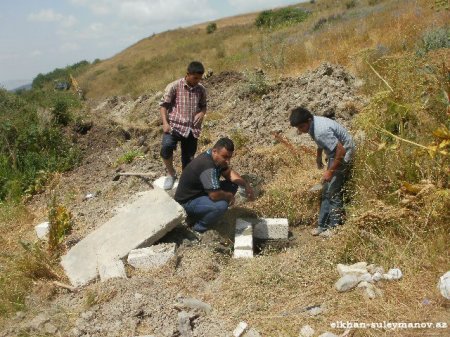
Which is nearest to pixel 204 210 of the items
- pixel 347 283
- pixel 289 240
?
pixel 289 240

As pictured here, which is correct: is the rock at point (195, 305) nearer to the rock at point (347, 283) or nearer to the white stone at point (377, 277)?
the rock at point (347, 283)

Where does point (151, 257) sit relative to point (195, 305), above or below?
above

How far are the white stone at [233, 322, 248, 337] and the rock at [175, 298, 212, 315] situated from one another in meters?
0.35

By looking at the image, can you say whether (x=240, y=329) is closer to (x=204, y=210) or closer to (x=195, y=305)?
(x=195, y=305)

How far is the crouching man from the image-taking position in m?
4.40

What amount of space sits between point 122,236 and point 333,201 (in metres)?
2.37

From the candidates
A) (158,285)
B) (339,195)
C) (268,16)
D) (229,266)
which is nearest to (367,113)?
(339,195)

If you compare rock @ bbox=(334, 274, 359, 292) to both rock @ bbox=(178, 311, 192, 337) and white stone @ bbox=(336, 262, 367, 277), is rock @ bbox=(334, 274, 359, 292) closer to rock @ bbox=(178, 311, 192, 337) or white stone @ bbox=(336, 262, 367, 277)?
white stone @ bbox=(336, 262, 367, 277)

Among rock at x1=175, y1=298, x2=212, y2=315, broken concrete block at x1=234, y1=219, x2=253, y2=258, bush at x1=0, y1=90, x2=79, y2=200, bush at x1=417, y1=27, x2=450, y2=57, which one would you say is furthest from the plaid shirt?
bush at x1=417, y1=27, x2=450, y2=57

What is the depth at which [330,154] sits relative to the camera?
439 centimetres

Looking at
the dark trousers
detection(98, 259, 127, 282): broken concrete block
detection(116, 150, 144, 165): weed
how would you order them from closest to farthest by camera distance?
detection(98, 259, 127, 282): broken concrete block < the dark trousers < detection(116, 150, 144, 165): weed

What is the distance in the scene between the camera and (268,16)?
89.4 ft

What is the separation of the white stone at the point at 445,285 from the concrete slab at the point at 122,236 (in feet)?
8.28

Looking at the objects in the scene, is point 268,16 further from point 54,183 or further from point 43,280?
point 43,280
